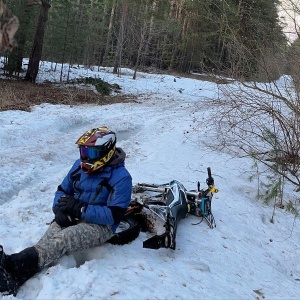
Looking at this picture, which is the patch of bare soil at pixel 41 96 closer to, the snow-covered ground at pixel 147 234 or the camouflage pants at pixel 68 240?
the snow-covered ground at pixel 147 234

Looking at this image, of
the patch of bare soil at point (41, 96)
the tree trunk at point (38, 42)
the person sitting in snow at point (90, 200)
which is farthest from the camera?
the tree trunk at point (38, 42)

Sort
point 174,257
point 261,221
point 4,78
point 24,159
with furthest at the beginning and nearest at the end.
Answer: point 4,78 → point 24,159 → point 261,221 → point 174,257

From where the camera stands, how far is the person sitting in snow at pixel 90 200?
4.09 m

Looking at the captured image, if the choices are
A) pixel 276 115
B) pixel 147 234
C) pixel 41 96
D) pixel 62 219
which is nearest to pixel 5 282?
pixel 62 219

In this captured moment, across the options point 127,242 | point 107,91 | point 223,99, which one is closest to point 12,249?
point 127,242

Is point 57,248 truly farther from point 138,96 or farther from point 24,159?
point 138,96

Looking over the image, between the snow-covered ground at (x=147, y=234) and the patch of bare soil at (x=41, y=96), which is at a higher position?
the patch of bare soil at (x=41, y=96)

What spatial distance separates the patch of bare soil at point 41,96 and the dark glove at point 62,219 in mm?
8496

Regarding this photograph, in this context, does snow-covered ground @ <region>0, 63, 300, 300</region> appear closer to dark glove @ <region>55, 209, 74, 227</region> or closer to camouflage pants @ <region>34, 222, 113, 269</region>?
camouflage pants @ <region>34, 222, 113, 269</region>

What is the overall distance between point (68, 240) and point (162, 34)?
2708cm

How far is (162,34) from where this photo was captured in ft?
96.8

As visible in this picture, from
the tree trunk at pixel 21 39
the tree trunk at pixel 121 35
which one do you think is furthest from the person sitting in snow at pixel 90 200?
the tree trunk at pixel 121 35

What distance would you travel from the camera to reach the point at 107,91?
19375 mm

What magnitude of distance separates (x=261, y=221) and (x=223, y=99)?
2.88 m
